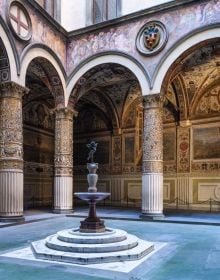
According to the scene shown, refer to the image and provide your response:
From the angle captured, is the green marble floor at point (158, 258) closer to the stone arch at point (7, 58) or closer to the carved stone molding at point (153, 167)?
the carved stone molding at point (153, 167)

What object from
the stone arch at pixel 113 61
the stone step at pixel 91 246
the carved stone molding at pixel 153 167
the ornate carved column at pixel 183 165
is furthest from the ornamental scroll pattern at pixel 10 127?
the ornate carved column at pixel 183 165

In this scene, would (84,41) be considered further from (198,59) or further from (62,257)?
(62,257)

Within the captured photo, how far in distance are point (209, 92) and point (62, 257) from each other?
12.8 meters

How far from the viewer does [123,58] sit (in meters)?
13.1

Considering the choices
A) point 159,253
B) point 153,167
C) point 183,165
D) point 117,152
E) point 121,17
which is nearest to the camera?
point 159,253

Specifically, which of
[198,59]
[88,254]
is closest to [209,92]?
[198,59]

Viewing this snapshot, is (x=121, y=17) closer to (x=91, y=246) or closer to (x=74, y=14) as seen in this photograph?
(x=74, y=14)

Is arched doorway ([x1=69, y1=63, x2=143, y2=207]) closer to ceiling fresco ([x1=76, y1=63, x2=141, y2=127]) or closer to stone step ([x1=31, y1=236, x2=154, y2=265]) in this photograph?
ceiling fresco ([x1=76, y1=63, x2=141, y2=127])

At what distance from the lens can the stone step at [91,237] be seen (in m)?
6.50

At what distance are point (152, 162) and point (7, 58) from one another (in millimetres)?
6029

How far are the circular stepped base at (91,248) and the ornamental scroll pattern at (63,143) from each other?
694cm

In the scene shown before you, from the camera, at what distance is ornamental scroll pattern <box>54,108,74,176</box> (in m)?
13.9

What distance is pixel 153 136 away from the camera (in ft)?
40.3

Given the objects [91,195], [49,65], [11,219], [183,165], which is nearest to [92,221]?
[91,195]
